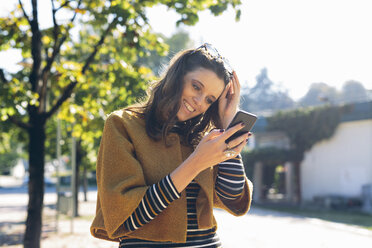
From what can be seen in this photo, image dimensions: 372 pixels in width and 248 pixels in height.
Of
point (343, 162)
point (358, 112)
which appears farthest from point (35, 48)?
point (343, 162)

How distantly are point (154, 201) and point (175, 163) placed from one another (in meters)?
0.28

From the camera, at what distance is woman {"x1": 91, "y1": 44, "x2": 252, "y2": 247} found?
1.64 metres

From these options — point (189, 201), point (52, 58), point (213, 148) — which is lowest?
point (189, 201)

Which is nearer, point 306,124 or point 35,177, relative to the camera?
point 35,177

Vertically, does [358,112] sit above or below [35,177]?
above

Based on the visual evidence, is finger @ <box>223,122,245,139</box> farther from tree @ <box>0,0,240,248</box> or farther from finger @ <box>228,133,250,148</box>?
tree @ <box>0,0,240,248</box>

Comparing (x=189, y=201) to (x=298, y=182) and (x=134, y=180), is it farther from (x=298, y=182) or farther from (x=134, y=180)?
(x=298, y=182)

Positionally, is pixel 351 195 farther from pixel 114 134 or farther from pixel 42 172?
pixel 114 134

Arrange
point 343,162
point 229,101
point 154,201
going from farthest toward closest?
point 343,162
point 229,101
point 154,201

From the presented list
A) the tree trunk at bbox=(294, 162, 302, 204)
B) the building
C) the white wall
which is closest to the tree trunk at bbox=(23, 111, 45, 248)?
the building

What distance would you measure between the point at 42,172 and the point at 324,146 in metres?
17.7

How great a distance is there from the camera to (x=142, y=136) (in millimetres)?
1812

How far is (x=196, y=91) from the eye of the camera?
2.05m

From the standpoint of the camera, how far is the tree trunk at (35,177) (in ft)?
19.7
